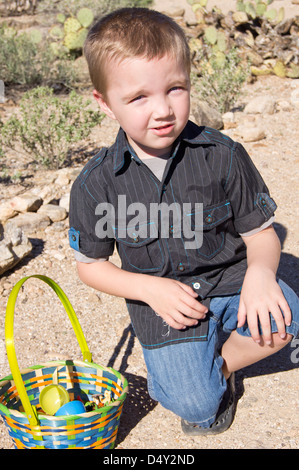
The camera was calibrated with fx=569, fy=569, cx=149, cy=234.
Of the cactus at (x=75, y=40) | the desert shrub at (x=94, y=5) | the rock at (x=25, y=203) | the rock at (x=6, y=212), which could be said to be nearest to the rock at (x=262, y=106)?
the rock at (x=25, y=203)

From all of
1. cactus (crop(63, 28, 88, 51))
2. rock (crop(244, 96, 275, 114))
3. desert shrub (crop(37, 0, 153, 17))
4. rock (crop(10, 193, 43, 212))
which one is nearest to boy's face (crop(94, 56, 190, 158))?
rock (crop(10, 193, 43, 212))

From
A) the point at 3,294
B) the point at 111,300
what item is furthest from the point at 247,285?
the point at 3,294

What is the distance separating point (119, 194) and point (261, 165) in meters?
2.13

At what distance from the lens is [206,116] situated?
447 cm

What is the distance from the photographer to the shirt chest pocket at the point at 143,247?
2012 millimetres

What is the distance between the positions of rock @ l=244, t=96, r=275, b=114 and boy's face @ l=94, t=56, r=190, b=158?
327cm

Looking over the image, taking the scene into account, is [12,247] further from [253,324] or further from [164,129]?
[253,324]

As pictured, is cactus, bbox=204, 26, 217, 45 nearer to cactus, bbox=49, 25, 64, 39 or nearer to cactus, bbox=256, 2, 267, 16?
cactus, bbox=256, 2, 267, 16

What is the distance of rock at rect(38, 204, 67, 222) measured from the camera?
3439mm

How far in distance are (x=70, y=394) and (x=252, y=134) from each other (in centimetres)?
275

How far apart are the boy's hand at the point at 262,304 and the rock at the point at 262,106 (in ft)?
10.8

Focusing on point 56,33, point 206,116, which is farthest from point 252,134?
point 56,33

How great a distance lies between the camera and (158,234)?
6.59 feet

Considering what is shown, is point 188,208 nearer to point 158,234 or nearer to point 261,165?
point 158,234
